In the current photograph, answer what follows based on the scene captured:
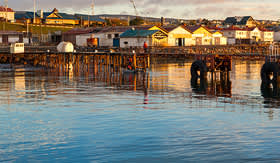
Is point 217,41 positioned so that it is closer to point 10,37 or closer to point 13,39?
point 13,39

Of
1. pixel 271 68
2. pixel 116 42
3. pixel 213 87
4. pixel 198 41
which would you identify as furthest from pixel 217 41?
pixel 213 87

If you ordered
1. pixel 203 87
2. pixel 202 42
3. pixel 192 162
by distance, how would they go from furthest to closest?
pixel 202 42 < pixel 203 87 < pixel 192 162

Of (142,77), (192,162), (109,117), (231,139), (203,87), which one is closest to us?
(192,162)

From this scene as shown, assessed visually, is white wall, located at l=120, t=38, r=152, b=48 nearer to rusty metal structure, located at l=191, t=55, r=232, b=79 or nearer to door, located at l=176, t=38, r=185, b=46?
door, located at l=176, t=38, r=185, b=46

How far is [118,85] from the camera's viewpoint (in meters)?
51.9

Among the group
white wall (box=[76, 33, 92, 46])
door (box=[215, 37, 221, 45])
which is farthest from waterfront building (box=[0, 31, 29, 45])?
door (box=[215, 37, 221, 45])

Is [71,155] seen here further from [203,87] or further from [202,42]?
[202,42]

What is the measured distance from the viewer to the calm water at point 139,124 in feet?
69.3

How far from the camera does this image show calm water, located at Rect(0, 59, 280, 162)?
832 inches

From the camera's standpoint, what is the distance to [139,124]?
28062mm

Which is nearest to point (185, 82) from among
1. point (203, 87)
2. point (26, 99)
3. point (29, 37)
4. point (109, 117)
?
point (203, 87)

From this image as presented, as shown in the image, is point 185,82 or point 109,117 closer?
point 109,117

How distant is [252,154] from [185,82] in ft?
116

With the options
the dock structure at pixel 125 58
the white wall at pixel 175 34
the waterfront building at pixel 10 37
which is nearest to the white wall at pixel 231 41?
the dock structure at pixel 125 58
